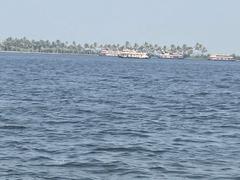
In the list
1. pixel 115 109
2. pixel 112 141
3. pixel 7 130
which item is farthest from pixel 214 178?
pixel 115 109

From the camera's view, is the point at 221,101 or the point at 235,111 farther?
Result: the point at 221,101

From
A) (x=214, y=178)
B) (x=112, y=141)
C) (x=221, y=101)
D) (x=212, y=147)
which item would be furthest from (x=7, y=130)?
(x=221, y=101)

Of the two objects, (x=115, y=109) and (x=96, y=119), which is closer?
(x=96, y=119)

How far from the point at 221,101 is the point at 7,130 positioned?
29224 millimetres

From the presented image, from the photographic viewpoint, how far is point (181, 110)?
4838 cm

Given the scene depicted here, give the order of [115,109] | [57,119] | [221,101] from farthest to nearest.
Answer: [221,101], [115,109], [57,119]

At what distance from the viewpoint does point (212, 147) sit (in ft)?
99.2

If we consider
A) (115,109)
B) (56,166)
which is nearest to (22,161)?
(56,166)

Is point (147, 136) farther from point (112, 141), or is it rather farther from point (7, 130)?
point (7, 130)

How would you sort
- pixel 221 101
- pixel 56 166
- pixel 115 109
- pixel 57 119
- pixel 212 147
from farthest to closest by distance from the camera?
pixel 221 101, pixel 115 109, pixel 57 119, pixel 212 147, pixel 56 166

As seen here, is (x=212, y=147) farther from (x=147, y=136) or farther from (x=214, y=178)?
(x=214, y=178)

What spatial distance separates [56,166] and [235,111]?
26.2 m

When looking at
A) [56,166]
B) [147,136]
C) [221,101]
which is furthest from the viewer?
[221,101]

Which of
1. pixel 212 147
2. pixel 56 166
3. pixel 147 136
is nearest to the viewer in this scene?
pixel 56 166
